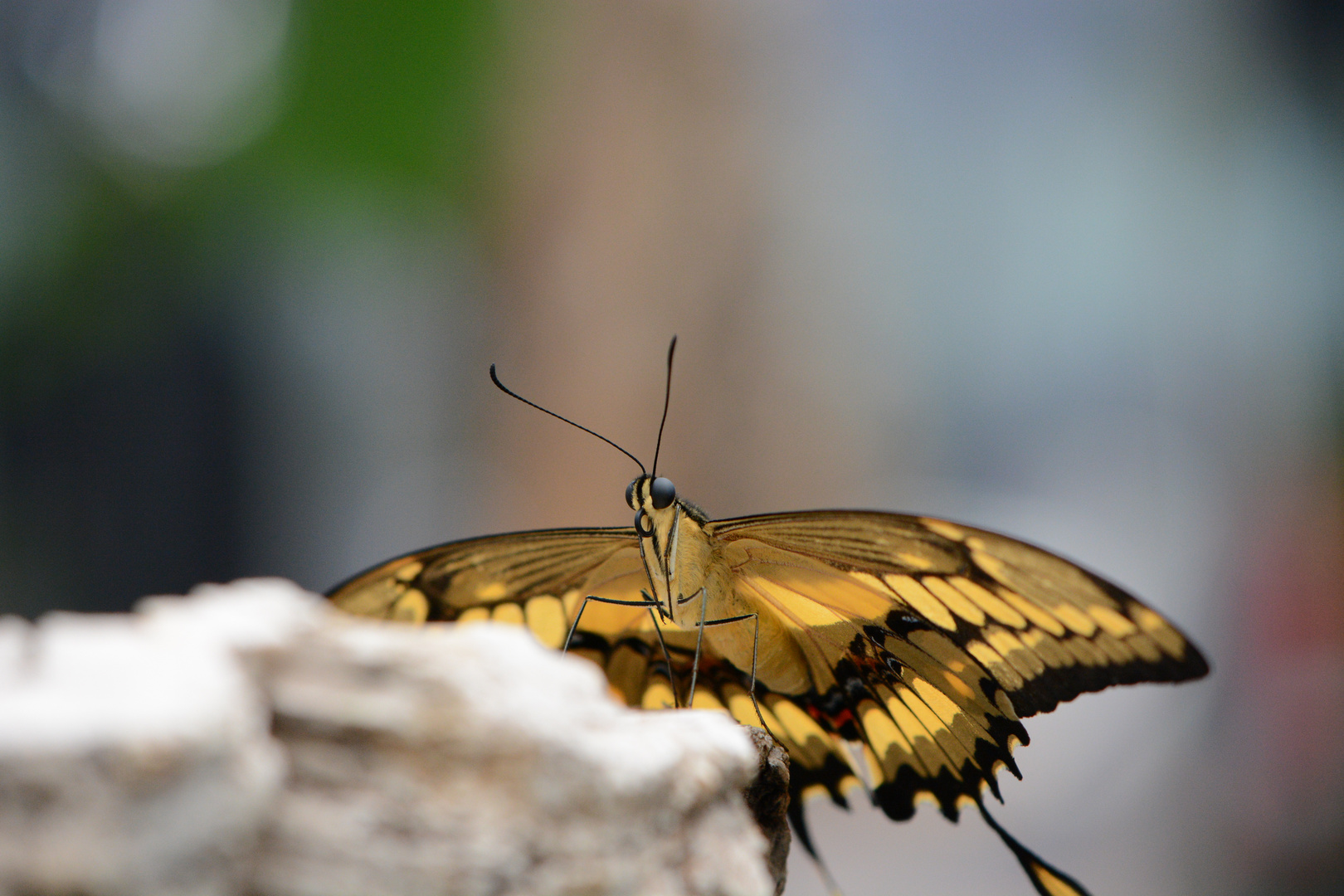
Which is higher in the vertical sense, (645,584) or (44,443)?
(645,584)

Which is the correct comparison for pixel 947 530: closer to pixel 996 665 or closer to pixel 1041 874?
pixel 996 665

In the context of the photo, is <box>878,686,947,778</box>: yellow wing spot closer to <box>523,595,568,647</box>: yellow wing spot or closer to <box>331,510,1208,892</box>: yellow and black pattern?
<box>331,510,1208,892</box>: yellow and black pattern

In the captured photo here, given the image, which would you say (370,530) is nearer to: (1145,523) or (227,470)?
(227,470)

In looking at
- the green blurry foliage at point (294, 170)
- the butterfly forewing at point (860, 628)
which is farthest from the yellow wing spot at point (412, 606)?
the green blurry foliage at point (294, 170)

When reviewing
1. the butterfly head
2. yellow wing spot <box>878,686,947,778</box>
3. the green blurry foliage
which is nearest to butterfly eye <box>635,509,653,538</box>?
the butterfly head

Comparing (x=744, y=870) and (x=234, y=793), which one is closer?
(x=234, y=793)

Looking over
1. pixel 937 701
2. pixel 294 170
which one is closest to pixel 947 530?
pixel 937 701

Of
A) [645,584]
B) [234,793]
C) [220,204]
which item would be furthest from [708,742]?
[220,204]
